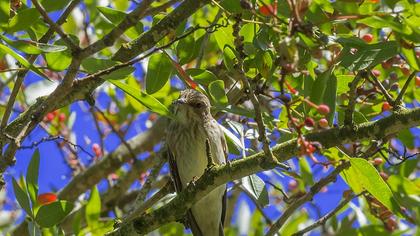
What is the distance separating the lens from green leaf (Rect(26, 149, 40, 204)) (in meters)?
3.63

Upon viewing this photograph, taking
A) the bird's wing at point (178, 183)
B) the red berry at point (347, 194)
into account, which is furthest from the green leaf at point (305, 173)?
the bird's wing at point (178, 183)

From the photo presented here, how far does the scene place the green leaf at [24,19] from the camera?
10.3ft

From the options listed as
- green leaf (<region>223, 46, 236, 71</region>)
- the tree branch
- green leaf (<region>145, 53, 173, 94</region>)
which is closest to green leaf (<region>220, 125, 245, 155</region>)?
green leaf (<region>223, 46, 236, 71</region>)

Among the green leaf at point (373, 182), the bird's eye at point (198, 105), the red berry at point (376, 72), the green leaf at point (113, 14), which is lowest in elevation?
the green leaf at point (373, 182)

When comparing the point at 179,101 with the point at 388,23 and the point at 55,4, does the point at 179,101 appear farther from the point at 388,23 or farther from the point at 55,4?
the point at 388,23

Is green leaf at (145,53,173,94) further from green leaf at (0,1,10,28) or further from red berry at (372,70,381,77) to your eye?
red berry at (372,70,381,77)

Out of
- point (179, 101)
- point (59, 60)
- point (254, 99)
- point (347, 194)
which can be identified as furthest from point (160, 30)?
point (179, 101)

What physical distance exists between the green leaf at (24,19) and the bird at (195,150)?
2498 millimetres

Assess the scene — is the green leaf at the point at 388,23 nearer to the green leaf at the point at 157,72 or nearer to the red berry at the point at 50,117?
the green leaf at the point at 157,72

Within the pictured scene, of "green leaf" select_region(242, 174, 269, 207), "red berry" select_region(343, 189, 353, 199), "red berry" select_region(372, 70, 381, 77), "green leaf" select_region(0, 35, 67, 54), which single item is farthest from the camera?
"red berry" select_region(343, 189, 353, 199)

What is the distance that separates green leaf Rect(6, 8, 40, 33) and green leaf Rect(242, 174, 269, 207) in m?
1.52

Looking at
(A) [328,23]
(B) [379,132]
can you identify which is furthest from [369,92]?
(A) [328,23]

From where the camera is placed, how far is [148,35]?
3.54 m

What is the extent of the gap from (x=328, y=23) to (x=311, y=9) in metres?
0.17
